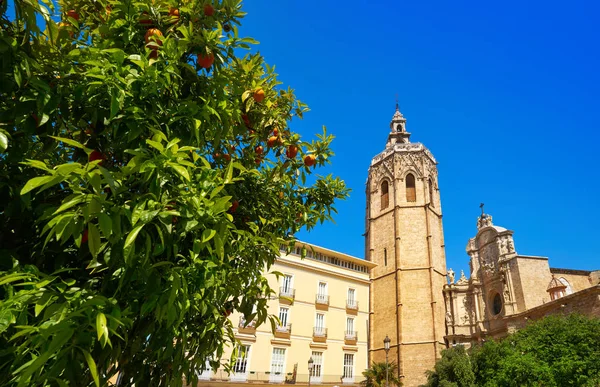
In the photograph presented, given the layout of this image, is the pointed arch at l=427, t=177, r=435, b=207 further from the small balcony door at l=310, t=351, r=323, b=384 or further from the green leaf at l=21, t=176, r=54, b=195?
the green leaf at l=21, t=176, r=54, b=195

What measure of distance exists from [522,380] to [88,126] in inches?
895

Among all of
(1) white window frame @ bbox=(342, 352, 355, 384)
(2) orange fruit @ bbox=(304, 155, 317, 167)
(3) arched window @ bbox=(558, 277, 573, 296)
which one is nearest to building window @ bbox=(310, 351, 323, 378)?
(1) white window frame @ bbox=(342, 352, 355, 384)

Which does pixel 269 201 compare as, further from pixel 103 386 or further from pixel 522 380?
pixel 522 380

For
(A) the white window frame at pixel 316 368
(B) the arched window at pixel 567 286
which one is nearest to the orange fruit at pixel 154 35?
(A) the white window frame at pixel 316 368

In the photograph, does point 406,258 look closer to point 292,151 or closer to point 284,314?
point 284,314

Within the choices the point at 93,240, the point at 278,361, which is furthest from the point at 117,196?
the point at 278,361

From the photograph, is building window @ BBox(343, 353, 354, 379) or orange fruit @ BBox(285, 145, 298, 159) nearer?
orange fruit @ BBox(285, 145, 298, 159)

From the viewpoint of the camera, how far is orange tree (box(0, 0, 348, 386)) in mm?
1641

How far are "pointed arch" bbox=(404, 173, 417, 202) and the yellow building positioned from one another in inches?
422

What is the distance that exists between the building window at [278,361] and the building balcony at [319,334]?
8.85 feet

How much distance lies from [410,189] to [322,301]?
56.4 feet

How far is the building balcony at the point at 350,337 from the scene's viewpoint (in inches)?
1118

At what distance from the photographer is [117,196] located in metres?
1.94

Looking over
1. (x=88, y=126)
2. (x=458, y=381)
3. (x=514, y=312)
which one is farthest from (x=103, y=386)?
(x=514, y=312)
